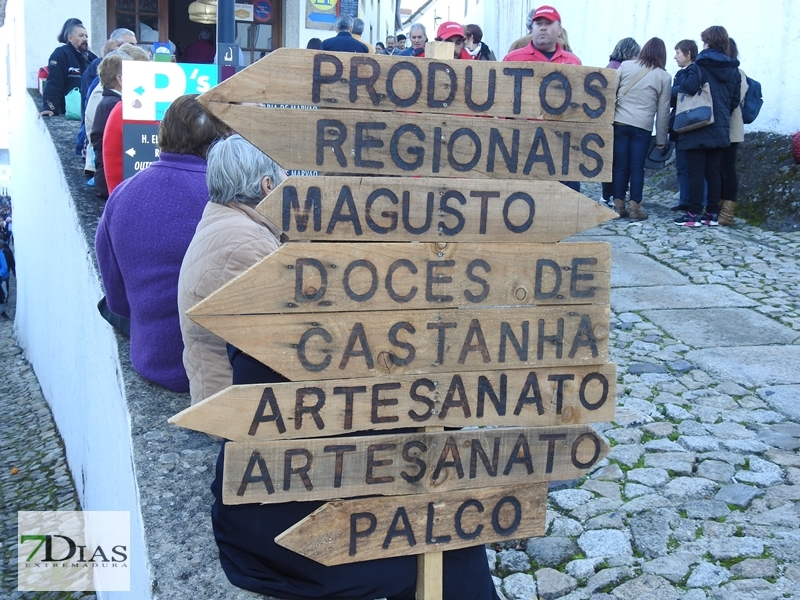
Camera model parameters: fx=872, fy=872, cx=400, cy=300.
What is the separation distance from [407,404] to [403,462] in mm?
154

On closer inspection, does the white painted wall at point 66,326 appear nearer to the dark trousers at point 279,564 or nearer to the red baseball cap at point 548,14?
the dark trousers at point 279,564

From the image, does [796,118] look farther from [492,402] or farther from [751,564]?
[492,402]

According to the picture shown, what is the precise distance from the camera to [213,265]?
2.73 metres

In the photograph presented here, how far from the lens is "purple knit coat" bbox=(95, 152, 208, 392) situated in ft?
11.2

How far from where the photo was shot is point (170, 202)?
346 cm

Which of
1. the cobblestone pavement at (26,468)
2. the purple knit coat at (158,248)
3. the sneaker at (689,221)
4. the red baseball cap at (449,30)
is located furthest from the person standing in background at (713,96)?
the cobblestone pavement at (26,468)

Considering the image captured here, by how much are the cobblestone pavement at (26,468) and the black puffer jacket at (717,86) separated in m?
6.58

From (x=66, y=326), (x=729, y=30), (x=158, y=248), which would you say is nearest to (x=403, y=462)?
(x=158, y=248)

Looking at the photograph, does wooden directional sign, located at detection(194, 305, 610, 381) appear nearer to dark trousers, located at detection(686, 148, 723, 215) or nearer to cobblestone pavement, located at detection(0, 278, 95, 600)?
cobblestone pavement, located at detection(0, 278, 95, 600)

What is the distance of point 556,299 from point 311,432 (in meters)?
0.68

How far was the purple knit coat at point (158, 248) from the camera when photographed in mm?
3420

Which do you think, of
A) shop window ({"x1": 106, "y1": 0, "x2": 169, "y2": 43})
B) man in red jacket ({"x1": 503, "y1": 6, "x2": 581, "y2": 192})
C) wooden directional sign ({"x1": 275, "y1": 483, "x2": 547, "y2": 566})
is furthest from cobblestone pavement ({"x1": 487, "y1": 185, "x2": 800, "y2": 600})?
shop window ({"x1": 106, "y1": 0, "x2": 169, "y2": 43})

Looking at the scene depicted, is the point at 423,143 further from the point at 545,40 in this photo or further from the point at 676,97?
the point at 676,97

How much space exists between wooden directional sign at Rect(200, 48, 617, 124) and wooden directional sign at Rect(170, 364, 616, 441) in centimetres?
64
